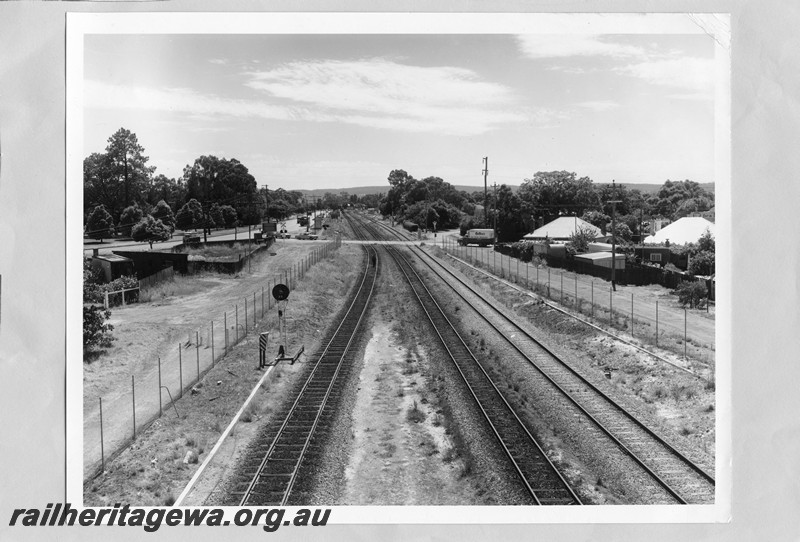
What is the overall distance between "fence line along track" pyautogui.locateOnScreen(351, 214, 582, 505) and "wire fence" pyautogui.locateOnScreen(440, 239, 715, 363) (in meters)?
6.06

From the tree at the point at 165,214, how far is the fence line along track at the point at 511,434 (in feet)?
70.5

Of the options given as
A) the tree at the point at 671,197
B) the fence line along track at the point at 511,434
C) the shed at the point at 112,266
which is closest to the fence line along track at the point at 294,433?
the fence line along track at the point at 511,434

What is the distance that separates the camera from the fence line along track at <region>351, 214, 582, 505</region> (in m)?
11.2

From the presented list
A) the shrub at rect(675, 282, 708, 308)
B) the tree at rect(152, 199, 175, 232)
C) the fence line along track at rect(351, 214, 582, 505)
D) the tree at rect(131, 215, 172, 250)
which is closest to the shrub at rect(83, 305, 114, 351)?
the fence line along track at rect(351, 214, 582, 505)

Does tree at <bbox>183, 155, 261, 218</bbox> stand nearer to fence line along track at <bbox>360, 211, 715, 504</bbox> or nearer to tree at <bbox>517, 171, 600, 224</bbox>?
fence line along track at <bbox>360, 211, 715, 504</bbox>

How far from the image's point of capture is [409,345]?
887 inches

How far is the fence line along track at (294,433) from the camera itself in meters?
11.3

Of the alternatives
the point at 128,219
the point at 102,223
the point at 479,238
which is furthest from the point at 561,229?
the point at 102,223

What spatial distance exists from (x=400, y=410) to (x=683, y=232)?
44076 millimetres

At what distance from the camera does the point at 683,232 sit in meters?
52.6

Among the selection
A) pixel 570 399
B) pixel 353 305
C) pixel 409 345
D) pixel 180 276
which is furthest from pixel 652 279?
pixel 180 276

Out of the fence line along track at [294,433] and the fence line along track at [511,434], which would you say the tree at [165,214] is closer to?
the fence line along track at [294,433]

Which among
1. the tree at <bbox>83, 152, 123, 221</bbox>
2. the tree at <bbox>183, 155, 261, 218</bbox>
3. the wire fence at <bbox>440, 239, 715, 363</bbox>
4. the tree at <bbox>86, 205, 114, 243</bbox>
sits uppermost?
the tree at <bbox>183, 155, 261, 218</bbox>

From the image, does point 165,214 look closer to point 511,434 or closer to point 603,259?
point 603,259
